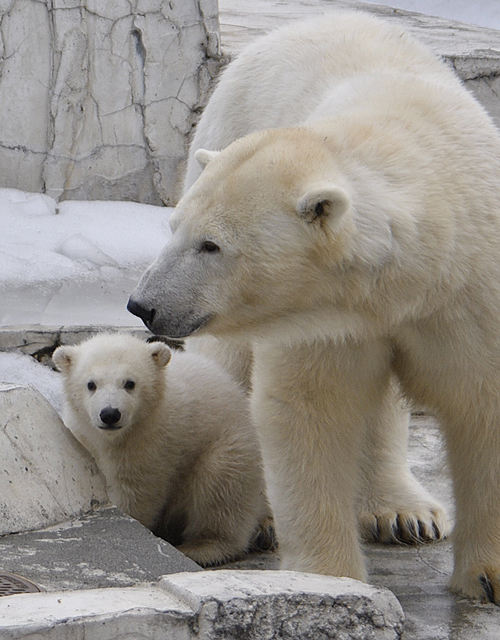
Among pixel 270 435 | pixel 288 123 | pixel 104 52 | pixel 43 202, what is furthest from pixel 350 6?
pixel 270 435

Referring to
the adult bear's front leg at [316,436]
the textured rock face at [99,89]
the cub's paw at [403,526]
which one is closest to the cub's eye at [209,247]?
the adult bear's front leg at [316,436]

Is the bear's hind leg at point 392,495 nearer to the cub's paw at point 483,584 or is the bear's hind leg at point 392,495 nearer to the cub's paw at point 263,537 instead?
the cub's paw at point 263,537

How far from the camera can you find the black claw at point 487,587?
106 inches

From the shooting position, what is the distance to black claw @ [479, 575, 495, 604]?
106 inches

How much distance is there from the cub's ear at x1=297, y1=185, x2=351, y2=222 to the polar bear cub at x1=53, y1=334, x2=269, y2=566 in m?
1.15

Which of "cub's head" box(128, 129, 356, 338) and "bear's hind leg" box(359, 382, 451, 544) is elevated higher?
"cub's head" box(128, 129, 356, 338)

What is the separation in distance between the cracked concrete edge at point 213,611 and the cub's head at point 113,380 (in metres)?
1.18

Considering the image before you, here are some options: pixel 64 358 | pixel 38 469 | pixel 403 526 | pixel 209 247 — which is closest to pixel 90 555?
pixel 38 469

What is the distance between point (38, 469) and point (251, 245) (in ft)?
3.34

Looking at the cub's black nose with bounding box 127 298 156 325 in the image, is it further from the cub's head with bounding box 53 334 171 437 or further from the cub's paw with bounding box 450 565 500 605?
the cub's paw with bounding box 450 565 500 605

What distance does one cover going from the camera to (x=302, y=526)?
265cm

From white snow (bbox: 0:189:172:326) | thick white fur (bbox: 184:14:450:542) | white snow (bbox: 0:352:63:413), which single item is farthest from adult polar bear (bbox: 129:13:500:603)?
white snow (bbox: 0:189:172:326)

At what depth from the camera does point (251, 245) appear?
2.18 meters

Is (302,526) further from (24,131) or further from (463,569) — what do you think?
(24,131)
